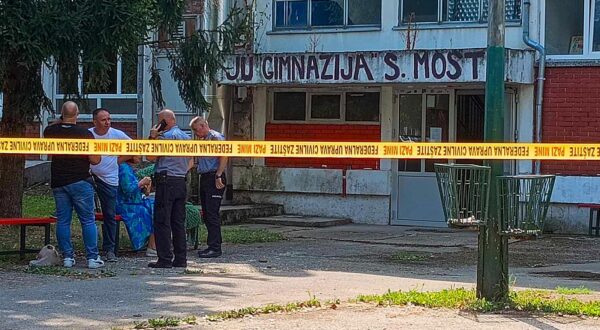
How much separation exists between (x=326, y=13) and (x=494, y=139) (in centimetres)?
1185

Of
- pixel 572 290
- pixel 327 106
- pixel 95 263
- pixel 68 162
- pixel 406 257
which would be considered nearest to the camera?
pixel 572 290

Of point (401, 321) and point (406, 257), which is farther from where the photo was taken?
point (406, 257)

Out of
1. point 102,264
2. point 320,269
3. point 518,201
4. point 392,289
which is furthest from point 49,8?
point 518,201

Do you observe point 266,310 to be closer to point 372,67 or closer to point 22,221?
point 22,221

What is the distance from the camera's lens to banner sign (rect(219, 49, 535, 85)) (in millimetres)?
17906

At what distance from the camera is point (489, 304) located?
8.89 metres

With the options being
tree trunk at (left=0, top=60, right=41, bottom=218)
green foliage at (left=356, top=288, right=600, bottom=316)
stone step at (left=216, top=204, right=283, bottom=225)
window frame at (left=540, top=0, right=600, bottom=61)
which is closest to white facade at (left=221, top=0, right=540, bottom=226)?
stone step at (left=216, top=204, right=283, bottom=225)

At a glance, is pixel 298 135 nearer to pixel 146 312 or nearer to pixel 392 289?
pixel 392 289

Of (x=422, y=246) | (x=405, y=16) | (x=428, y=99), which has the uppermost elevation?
(x=405, y=16)

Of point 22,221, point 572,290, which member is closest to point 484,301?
point 572,290

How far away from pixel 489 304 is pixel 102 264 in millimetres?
4858

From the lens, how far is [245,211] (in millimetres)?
19938

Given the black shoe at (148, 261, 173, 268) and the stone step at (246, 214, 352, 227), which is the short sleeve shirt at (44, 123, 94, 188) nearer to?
the black shoe at (148, 261, 173, 268)

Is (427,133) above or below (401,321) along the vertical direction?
above
